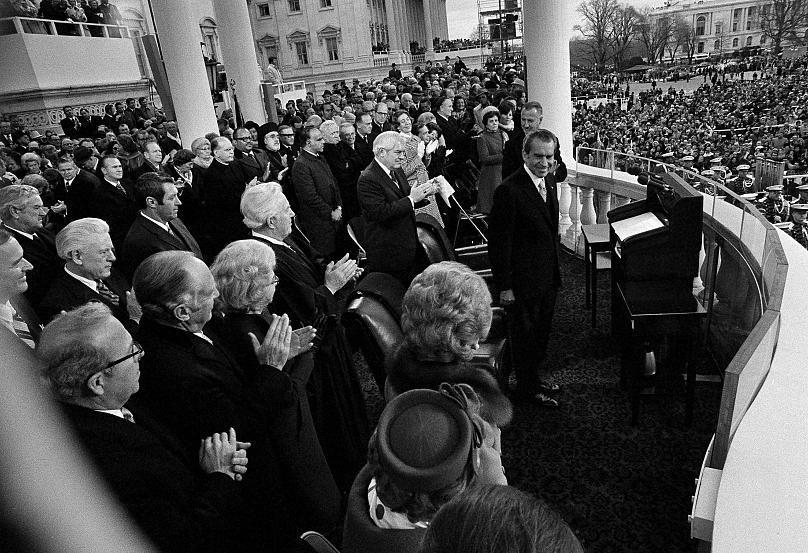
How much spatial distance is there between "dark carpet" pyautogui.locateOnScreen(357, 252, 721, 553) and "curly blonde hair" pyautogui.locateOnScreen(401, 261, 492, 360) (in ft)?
4.18

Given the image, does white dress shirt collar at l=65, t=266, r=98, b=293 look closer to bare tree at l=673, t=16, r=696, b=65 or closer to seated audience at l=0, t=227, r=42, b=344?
seated audience at l=0, t=227, r=42, b=344

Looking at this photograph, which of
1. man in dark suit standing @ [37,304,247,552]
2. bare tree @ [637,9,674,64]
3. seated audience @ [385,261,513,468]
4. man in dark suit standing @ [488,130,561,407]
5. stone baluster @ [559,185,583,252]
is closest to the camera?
man in dark suit standing @ [37,304,247,552]

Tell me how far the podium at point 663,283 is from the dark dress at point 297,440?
70.1 inches

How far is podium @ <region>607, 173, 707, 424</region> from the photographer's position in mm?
2926

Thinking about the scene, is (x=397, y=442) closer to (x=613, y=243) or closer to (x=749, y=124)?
(x=613, y=243)

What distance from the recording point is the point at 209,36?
1300 inches

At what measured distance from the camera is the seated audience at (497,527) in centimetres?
74

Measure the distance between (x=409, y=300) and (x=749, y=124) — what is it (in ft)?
115

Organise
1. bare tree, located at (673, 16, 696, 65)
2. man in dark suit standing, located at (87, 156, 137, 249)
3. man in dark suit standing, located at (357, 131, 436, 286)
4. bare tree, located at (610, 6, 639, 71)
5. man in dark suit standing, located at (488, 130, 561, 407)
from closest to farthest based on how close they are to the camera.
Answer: man in dark suit standing, located at (488, 130, 561, 407) → man in dark suit standing, located at (357, 131, 436, 286) → man in dark suit standing, located at (87, 156, 137, 249) → bare tree, located at (610, 6, 639, 71) → bare tree, located at (673, 16, 696, 65)

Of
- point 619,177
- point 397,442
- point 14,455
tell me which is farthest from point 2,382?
point 619,177

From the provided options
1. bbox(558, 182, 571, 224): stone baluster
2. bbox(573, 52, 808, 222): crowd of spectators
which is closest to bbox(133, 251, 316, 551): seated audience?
bbox(558, 182, 571, 224): stone baluster

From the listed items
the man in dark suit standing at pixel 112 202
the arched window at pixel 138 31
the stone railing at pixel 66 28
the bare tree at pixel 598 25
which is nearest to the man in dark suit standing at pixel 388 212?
the man in dark suit standing at pixel 112 202

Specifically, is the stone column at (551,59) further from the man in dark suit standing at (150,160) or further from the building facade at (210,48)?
the building facade at (210,48)

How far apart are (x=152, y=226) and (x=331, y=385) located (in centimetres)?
179
